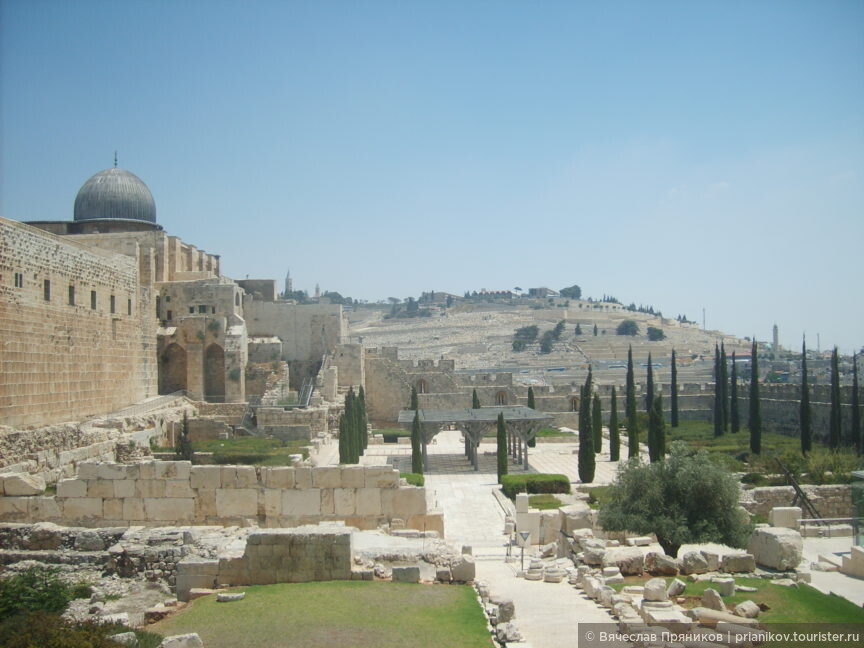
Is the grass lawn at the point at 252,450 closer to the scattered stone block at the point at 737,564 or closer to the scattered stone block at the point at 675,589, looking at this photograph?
the scattered stone block at the point at 737,564

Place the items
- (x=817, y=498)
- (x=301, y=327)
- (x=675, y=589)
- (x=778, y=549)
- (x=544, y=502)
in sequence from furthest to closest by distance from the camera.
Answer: (x=301, y=327), (x=544, y=502), (x=817, y=498), (x=778, y=549), (x=675, y=589)

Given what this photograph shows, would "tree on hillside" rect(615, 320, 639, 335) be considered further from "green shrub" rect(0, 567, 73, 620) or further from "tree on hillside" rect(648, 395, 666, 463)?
"green shrub" rect(0, 567, 73, 620)

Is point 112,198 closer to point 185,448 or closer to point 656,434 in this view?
point 185,448

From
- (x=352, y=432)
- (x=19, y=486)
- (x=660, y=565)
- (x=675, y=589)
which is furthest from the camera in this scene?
(x=352, y=432)

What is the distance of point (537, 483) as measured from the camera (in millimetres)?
23328

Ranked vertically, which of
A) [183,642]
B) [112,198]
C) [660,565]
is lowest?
[660,565]

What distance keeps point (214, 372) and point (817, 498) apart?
24.3m

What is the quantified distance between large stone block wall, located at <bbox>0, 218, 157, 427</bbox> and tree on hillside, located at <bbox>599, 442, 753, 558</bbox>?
15.0 m

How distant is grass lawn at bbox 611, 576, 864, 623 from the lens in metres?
8.66

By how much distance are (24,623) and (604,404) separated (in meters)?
39.1

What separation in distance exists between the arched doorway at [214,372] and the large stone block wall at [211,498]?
74.2 feet

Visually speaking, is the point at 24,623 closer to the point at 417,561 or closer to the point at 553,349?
the point at 417,561

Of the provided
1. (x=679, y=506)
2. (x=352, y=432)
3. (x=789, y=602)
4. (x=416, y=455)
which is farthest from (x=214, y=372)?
(x=789, y=602)

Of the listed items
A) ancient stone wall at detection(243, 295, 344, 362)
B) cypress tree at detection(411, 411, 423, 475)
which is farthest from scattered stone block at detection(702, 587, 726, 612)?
ancient stone wall at detection(243, 295, 344, 362)
